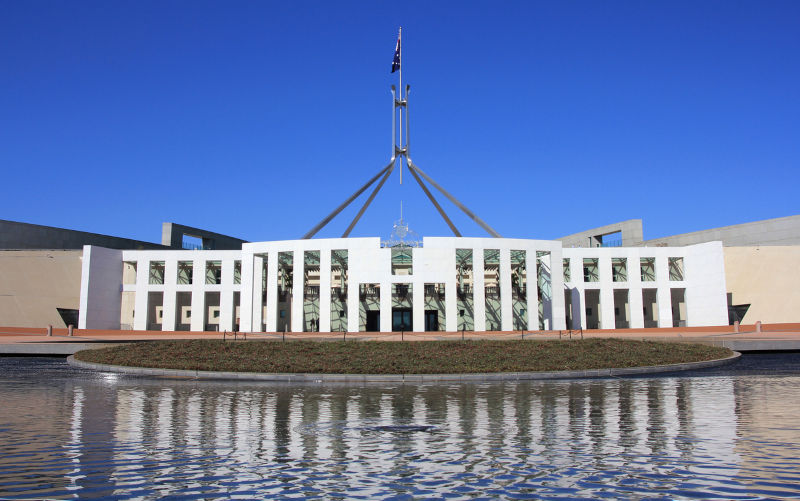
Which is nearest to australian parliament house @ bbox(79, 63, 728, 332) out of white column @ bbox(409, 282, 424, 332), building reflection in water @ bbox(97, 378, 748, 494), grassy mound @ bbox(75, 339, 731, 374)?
white column @ bbox(409, 282, 424, 332)

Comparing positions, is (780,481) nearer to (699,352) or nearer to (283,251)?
(699,352)

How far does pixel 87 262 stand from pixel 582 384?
44.6m

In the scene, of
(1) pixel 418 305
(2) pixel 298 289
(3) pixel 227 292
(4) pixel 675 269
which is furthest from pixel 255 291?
(4) pixel 675 269

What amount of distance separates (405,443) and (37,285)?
52466 mm

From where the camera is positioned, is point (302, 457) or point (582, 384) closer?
point (302, 457)

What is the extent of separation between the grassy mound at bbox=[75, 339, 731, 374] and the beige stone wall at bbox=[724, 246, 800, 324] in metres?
31.0

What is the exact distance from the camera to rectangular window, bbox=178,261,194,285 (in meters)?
53.8

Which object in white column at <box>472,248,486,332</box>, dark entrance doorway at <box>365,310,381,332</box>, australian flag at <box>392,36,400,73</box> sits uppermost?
australian flag at <box>392,36,400,73</box>

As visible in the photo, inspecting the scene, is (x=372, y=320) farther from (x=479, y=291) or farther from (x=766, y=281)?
(x=766, y=281)

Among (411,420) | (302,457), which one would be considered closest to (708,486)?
(302,457)

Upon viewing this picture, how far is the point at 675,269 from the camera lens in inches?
2069

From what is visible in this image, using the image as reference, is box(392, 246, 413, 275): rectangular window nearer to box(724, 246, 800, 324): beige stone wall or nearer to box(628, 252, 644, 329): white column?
box(628, 252, 644, 329): white column

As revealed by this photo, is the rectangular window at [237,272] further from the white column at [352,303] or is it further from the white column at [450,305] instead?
the white column at [450,305]

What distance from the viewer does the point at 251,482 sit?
20.1 ft
